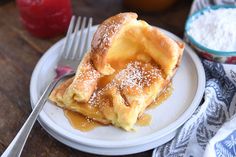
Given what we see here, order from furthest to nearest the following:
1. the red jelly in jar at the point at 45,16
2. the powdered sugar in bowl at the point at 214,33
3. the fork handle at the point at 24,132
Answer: the red jelly in jar at the point at 45,16, the powdered sugar in bowl at the point at 214,33, the fork handle at the point at 24,132

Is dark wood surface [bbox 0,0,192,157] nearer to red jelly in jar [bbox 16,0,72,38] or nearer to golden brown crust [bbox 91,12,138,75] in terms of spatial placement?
red jelly in jar [bbox 16,0,72,38]

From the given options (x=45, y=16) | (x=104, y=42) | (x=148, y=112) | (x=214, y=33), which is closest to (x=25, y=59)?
(x=45, y=16)

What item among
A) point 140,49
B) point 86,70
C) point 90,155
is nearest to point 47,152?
point 90,155

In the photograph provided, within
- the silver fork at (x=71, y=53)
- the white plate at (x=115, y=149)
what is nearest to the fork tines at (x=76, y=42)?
the silver fork at (x=71, y=53)

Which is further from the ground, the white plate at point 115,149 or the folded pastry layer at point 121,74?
the folded pastry layer at point 121,74

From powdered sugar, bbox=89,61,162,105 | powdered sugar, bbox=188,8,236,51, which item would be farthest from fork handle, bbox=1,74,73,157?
powdered sugar, bbox=188,8,236,51

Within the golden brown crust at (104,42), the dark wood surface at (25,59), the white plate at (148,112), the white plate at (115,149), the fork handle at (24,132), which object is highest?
the golden brown crust at (104,42)

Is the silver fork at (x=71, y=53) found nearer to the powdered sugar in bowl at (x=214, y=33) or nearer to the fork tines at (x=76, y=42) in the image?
the fork tines at (x=76, y=42)
